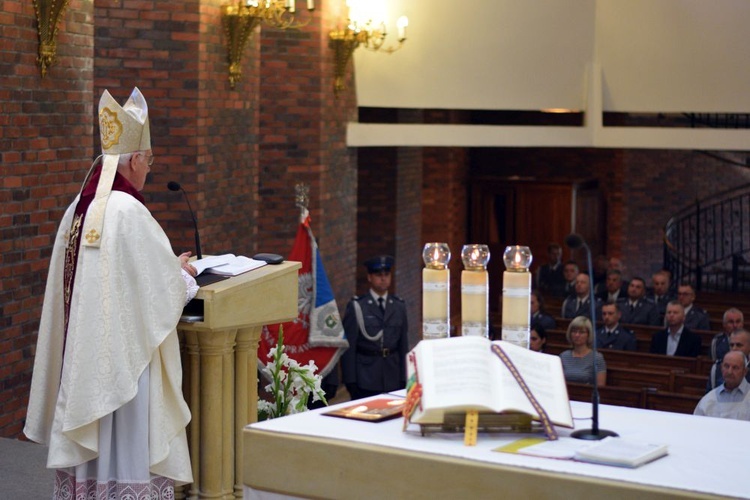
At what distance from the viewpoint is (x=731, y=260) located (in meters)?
17.0

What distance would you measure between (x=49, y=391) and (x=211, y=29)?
14.1 ft

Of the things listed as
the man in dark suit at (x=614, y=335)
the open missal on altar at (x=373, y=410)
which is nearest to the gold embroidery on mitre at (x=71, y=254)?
the open missal on altar at (x=373, y=410)

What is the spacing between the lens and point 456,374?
10.3ft

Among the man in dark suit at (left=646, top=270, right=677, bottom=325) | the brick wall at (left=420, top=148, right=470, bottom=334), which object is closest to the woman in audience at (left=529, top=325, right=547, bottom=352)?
the man in dark suit at (left=646, top=270, right=677, bottom=325)

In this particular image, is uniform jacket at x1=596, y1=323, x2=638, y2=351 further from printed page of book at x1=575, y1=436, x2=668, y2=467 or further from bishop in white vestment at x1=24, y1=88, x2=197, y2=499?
printed page of book at x1=575, y1=436, x2=668, y2=467

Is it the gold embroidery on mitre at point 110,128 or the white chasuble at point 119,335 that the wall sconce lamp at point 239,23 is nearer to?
the gold embroidery on mitre at point 110,128

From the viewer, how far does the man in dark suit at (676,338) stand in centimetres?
1002

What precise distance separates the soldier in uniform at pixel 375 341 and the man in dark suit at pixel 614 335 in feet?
6.32

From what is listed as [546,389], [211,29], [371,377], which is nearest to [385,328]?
[371,377]

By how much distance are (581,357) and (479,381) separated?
608 cm

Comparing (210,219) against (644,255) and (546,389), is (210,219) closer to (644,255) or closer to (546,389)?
(546,389)

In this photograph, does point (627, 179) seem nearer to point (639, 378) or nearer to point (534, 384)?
point (639, 378)

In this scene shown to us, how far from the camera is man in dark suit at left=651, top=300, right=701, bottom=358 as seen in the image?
10.0 metres

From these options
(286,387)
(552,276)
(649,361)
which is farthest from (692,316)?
(286,387)
